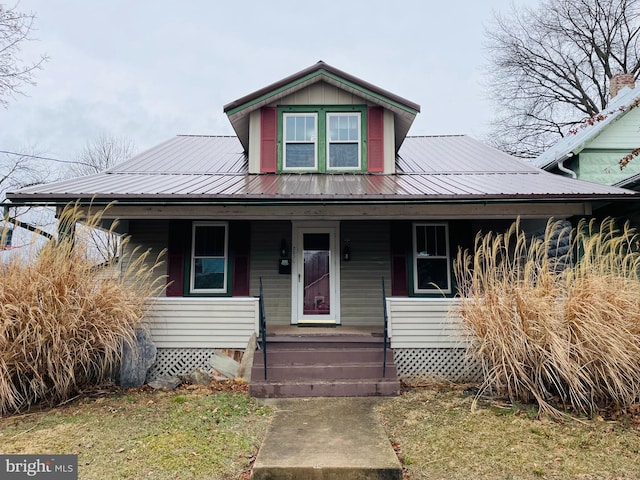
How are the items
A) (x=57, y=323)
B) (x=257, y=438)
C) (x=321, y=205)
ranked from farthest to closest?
(x=321, y=205), (x=57, y=323), (x=257, y=438)

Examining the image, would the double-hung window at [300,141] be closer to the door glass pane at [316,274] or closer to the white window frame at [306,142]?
the white window frame at [306,142]

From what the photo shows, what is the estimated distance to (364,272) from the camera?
323 inches

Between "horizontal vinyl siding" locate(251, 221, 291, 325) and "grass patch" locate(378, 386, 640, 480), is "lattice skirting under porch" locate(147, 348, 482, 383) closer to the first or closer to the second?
"grass patch" locate(378, 386, 640, 480)

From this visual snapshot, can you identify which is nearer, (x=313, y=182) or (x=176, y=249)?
→ (x=313, y=182)

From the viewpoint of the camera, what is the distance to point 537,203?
6703 mm

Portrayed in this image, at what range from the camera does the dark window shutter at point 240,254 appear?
316 inches

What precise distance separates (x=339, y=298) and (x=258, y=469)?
15.5 feet

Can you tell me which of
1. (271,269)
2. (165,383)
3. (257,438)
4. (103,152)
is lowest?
(257,438)

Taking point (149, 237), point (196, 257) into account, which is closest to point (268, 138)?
point (196, 257)

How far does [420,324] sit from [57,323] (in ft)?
16.0

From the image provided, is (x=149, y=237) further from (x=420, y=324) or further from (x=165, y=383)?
(x=420, y=324)

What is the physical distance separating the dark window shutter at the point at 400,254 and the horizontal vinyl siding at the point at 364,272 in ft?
0.54

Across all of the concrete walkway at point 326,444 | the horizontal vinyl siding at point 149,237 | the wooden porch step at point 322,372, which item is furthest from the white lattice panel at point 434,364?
the horizontal vinyl siding at point 149,237

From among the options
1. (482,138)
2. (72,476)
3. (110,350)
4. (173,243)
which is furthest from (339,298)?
(482,138)
